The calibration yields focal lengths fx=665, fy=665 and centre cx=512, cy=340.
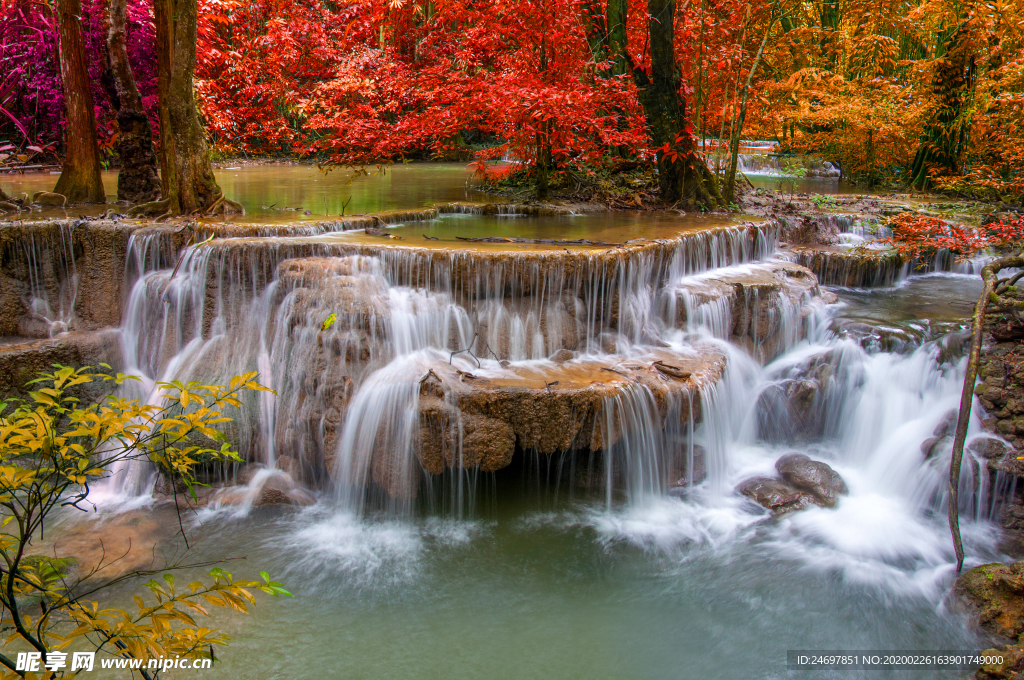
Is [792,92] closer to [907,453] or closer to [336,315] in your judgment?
[907,453]

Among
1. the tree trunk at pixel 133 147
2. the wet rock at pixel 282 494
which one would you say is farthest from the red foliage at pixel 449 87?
the wet rock at pixel 282 494

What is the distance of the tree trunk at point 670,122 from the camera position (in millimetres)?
10664

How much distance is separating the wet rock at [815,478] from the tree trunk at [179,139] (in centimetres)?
750

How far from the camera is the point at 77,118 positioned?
9.60m

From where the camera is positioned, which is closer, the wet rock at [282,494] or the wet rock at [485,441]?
the wet rock at [485,441]

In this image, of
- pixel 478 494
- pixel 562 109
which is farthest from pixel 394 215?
pixel 478 494

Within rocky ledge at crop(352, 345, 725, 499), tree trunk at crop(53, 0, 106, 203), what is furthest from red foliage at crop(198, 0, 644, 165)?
rocky ledge at crop(352, 345, 725, 499)

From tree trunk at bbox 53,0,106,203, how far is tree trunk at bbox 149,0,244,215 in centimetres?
176

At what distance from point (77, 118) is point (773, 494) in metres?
10.4

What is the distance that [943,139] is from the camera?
14531 mm

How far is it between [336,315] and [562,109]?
4898mm

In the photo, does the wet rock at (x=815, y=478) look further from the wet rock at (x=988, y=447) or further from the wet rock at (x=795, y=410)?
the wet rock at (x=988, y=447)

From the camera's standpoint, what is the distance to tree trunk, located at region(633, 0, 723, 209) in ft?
35.0

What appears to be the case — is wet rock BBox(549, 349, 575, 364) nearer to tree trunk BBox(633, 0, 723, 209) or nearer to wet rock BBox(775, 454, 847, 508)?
wet rock BBox(775, 454, 847, 508)
